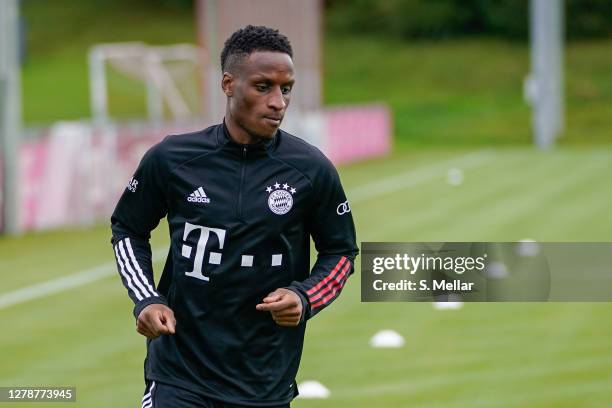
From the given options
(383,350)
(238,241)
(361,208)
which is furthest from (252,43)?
(361,208)

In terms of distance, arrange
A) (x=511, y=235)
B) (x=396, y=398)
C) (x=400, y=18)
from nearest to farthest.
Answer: (x=396, y=398), (x=511, y=235), (x=400, y=18)

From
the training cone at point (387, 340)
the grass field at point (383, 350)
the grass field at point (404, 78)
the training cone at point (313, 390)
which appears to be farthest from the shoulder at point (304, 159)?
the grass field at point (404, 78)

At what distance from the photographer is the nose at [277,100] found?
477 cm

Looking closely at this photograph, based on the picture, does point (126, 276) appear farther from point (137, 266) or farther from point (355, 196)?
point (355, 196)

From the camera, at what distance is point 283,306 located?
4688 mm

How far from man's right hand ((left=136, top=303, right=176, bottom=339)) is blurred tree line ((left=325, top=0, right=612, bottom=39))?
68.8m

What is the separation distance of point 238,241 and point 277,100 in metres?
0.52

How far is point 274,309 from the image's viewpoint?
15.4 feet

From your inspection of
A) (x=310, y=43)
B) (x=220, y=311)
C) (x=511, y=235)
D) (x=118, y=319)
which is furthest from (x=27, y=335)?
(x=310, y=43)

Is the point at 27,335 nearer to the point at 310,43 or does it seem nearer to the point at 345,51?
the point at 310,43

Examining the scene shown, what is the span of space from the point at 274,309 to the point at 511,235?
1298 cm


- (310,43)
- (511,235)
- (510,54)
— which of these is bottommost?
(511,235)

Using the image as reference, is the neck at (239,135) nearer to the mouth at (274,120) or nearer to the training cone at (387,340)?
the mouth at (274,120)

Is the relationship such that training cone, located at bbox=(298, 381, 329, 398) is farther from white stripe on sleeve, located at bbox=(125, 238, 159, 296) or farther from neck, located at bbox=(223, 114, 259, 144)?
neck, located at bbox=(223, 114, 259, 144)
